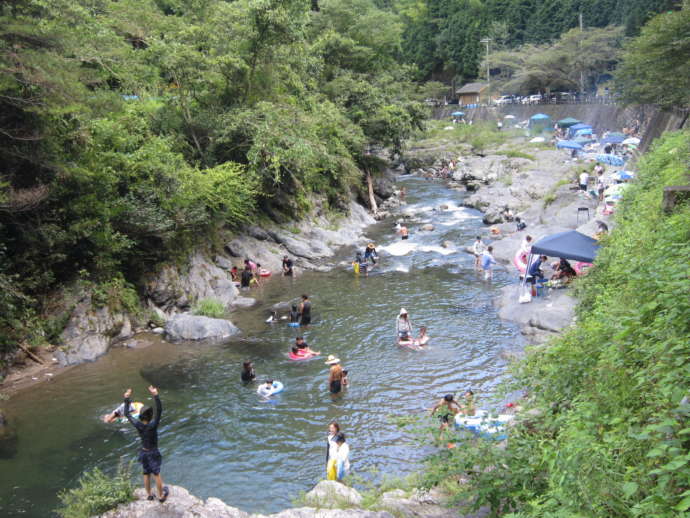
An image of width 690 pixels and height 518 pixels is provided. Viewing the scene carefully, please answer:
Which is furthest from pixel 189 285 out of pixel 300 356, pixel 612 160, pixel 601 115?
pixel 601 115

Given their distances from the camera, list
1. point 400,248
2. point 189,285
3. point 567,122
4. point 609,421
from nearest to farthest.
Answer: point 609,421 < point 189,285 < point 400,248 < point 567,122

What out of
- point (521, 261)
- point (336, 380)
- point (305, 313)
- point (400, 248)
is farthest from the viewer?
point (400, 248)

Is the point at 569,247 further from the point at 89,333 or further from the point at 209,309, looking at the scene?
the point at 89,333

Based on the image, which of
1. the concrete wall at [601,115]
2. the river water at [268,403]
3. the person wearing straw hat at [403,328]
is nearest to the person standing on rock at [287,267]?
the river water at [268,403]

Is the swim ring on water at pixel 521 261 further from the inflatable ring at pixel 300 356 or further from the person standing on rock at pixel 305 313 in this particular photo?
the inflatable ring at pixel 300 356

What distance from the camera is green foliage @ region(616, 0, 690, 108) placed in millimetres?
23156

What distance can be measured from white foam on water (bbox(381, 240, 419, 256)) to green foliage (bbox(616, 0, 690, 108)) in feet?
47.2

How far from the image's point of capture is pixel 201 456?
1056 centimetres

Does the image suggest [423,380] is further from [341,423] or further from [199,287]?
[199,287]

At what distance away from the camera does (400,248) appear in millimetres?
26562

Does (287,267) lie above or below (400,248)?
above

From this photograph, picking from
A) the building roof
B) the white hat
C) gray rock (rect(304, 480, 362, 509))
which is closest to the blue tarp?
the white hat

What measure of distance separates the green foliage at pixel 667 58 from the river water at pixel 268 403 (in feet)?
44.8

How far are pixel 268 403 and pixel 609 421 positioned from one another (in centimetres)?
895
